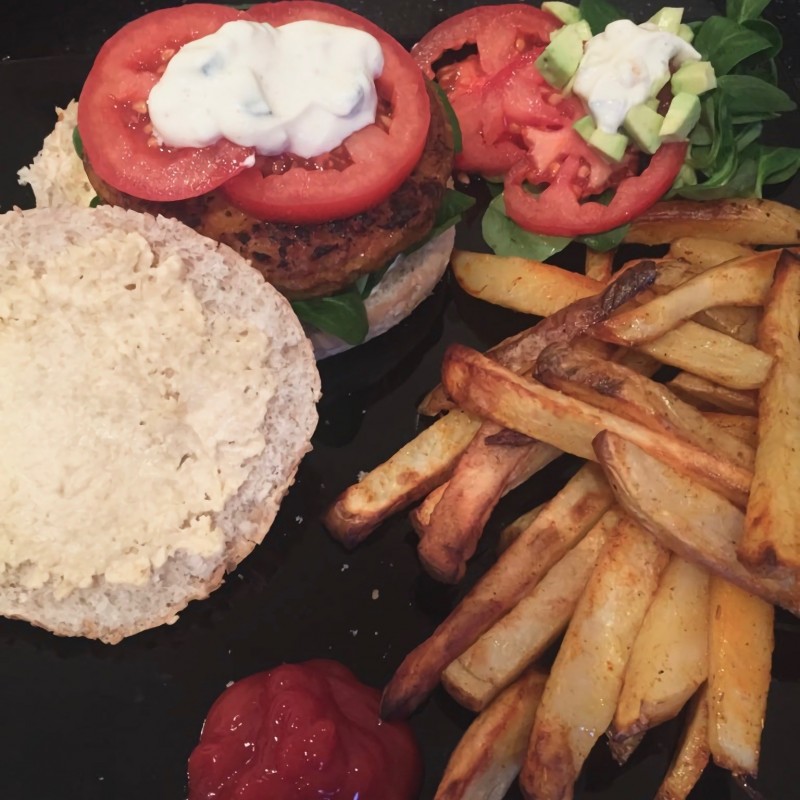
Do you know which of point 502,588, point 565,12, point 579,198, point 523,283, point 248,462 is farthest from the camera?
point 565,12

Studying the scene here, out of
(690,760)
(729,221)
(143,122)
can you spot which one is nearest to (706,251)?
(729,221)

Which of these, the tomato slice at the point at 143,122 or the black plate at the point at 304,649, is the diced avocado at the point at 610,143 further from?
the tomato slice at the point at 143,122

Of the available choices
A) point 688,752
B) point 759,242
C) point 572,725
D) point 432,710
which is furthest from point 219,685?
point 759,242

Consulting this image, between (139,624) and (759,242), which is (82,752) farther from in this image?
(759,242)

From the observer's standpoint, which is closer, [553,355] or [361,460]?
[553,355]

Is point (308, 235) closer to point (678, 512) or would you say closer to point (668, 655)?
point (678, 512)

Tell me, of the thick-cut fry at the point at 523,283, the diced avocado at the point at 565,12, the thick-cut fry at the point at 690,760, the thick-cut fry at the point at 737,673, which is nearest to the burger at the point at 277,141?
the thick-cut fry at the point at 523,283

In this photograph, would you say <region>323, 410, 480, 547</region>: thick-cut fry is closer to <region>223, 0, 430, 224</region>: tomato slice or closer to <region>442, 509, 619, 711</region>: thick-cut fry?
<region>442, 509, 619, 711</region>: thick-cut fry
